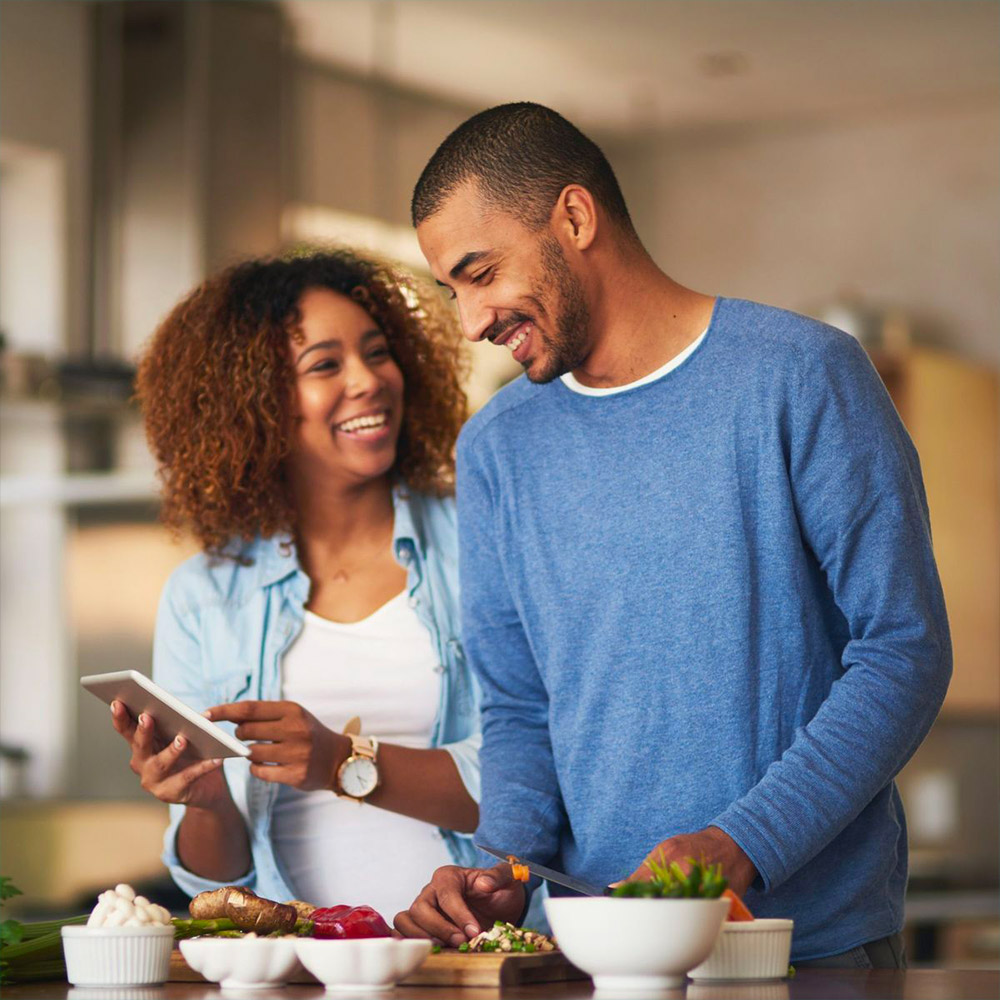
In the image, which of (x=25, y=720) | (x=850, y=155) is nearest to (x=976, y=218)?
(x=850, y=155)

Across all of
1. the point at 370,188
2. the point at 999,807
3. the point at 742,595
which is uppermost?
the point at 370,188

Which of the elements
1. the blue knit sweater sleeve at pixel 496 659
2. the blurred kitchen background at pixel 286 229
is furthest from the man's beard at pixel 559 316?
the blurred kitchen background at pixel 286 229

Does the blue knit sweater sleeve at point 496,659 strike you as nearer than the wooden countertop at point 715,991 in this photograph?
No

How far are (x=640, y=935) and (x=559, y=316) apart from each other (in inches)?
30.7

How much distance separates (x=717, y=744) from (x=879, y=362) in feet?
13.4

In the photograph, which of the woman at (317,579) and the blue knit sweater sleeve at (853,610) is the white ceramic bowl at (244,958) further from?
the woman at (317,579)

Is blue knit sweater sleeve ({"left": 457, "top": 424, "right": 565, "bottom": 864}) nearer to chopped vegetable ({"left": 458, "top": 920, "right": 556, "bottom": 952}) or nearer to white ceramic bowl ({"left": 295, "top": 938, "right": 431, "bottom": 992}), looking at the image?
chopped vegetable ({"left": 458, "top": 920, "right": 556, "bottom": 952})

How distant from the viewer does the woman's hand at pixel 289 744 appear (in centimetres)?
204

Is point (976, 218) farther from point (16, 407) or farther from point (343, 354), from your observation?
point (343, 354)

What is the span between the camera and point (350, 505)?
245 cm

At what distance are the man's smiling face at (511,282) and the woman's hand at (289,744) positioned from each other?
0.53 metres

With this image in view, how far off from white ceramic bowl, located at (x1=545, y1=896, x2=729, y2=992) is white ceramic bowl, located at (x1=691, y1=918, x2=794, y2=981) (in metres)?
0.11

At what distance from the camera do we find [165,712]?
74.5 inches

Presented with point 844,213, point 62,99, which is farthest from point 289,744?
point 844,213
